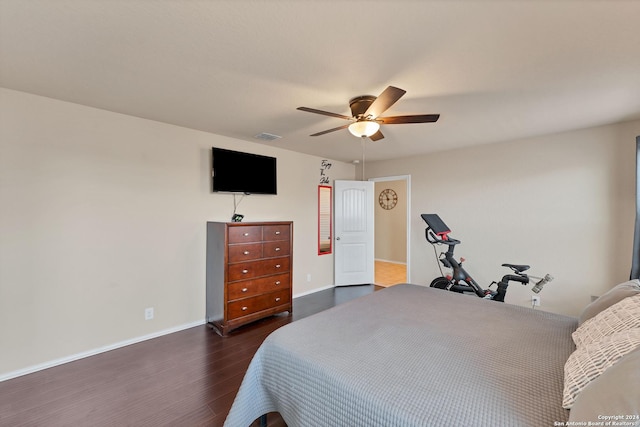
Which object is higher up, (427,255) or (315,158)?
(315,158)

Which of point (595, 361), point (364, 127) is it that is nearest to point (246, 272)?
point (364, 127)

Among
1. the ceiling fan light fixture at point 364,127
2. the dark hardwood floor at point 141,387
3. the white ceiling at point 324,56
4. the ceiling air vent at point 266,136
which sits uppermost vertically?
the ceiling air vent at point 266,136

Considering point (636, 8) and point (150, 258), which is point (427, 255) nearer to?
point (636, 8)

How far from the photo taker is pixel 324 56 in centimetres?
175

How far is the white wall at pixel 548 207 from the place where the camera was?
10.0 ft

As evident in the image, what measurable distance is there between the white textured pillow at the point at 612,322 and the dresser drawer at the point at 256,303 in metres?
2.89

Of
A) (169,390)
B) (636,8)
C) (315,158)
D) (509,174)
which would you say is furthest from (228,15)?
(509,174)

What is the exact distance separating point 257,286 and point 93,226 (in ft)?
5.81

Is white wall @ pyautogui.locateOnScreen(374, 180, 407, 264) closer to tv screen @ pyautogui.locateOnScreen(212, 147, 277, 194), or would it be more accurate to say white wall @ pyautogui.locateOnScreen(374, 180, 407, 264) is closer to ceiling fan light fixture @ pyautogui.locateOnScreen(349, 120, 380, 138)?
tv screen @ pyautogui.locateOnScreen(212, 147, 277, 194)

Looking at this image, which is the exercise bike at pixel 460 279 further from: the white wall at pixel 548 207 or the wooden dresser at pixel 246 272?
the wooden dresser at pixel 246 272

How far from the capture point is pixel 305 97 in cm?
236

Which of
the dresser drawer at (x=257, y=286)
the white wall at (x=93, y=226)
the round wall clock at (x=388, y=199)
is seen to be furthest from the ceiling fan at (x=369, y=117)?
the round wall clock at (x=388, y=199)

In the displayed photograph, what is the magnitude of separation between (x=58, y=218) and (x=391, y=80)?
10.1ft

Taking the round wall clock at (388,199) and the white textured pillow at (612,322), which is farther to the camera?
the round wall clock at (388,199)
